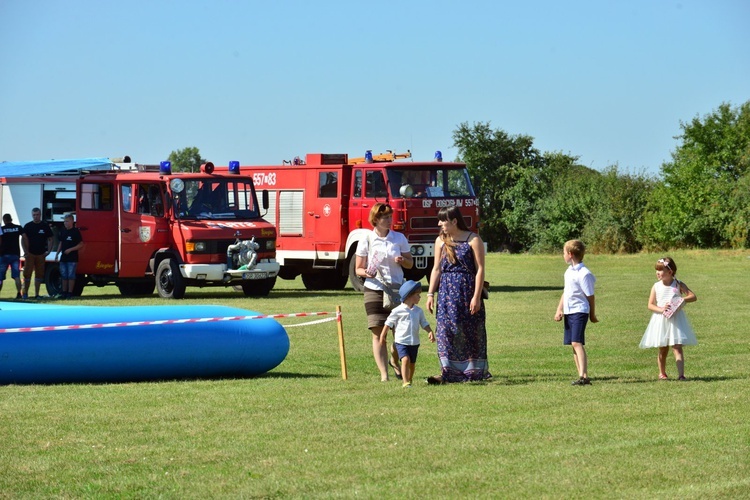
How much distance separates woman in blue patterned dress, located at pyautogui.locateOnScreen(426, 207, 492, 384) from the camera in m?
11.1

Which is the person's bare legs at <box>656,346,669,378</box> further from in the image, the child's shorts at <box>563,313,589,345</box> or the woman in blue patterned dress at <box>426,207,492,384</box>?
the woman in blue patterned dress at <box>426,207,492,384</box>

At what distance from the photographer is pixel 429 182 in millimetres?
25844

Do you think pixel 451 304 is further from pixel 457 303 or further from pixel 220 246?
pixel 220 246

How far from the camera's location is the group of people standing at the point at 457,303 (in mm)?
11148

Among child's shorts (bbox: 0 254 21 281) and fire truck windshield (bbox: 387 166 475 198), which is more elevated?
fire truck windshield (bbox: 387 166 475 198)

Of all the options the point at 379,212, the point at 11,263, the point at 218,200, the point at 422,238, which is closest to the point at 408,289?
the point at 379,212

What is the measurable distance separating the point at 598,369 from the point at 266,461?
5819 mm

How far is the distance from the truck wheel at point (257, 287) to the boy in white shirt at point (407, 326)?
14069mm

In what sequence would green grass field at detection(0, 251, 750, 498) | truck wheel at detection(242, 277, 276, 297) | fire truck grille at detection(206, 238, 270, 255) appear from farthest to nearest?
truck wheel at detection(242, 277, 276, 297), fire truck grille at detection(206, 238, 270, 255), green grass field at detection(0, 251, 750, 498)

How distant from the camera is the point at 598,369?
1275cm

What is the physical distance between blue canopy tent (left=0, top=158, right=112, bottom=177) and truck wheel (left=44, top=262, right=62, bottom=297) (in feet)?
7.78

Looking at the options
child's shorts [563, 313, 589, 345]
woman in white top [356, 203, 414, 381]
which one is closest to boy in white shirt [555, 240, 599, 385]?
child's shorts [563, 313, 589, 345]

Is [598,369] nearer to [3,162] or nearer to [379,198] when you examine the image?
[379,198]

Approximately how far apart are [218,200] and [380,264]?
13794 mm
